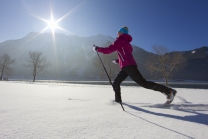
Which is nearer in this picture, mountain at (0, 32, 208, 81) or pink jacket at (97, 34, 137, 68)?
pink jacket at (97, 34, 137, 68)

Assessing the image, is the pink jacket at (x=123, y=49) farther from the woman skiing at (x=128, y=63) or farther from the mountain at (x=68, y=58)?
the mountain at (x=68, y=58)

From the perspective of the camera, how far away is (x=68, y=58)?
481 ft

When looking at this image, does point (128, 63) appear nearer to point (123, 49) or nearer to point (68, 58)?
point (123, 49)

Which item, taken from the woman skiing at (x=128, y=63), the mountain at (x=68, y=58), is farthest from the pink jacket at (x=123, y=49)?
the mountain at (x=68, y=58)

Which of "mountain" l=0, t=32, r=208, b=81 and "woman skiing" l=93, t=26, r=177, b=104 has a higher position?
"mountain" l=0, t=32, r=208, b=81

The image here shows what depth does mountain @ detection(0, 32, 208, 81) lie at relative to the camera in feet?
401

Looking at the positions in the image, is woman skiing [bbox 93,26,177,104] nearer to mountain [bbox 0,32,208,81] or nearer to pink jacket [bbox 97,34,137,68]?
pink jacket [bbox 97,34,137,68]

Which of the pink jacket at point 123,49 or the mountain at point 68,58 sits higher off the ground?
the mountain at point 68,58

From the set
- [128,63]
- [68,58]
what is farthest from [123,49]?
[68,58]

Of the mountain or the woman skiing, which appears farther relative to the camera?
the mountain

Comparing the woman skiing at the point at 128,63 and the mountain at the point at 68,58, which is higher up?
the mountain at the point at 68,58

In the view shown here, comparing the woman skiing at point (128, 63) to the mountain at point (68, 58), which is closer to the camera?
the woman skiing at point (128, 63)

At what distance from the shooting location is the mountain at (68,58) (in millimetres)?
122375

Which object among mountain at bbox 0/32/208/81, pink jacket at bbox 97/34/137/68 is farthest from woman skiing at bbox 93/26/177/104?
mountain at bbox 0/32/208/81
